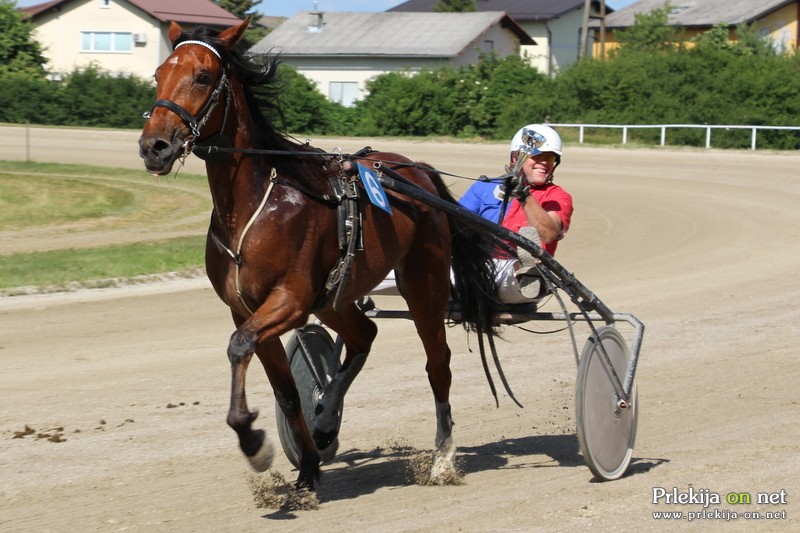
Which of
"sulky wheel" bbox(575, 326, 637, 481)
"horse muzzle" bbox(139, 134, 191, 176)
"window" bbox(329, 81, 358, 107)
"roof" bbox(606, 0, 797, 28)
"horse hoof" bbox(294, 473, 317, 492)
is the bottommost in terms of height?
"horse hoof" bbox(294, 473, 317, 492)

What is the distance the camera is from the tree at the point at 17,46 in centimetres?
3962

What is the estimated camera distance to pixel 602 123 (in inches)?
1177

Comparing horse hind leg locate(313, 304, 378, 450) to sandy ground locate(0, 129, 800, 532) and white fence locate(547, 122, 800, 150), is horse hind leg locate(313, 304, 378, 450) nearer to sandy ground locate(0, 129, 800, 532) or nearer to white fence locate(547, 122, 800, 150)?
sandy ground locate(0, 129, 800, 532)

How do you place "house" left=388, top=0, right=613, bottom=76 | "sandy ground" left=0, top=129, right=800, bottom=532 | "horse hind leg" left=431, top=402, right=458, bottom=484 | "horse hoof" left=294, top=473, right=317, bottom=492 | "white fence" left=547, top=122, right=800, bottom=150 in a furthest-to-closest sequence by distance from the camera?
1. "house" left=388, top=0, right=613, bottom=76
2. "white fence" left=547, top=122, right=800, bottom=150
3. "horse hind leg" left=431, top=402, right=458, bottom=484
4. "horse hoof" left=294, top=473, right=317, bottom=492
5. "sandy ground" left=0, top=129, right=800, bottom=532

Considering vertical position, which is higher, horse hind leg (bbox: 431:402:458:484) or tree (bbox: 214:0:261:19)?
tree (bbox: 214:0:261:19)

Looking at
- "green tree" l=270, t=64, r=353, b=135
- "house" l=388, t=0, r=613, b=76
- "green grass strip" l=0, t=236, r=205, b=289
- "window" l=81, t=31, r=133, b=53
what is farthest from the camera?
"house" l=388, t=0, r=613, b=76

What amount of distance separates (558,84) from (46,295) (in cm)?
2333

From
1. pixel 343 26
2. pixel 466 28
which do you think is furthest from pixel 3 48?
pixel 466 28

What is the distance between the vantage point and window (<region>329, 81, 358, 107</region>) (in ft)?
149

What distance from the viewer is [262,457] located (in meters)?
4.11

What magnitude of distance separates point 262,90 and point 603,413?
6.60 feet

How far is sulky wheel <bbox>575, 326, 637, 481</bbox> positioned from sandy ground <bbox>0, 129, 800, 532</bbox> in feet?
0.36

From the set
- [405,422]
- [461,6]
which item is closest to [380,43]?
[461,6]

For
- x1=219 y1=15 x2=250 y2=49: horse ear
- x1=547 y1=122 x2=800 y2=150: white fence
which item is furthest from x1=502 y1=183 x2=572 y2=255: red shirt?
x1=547 y1=122 x2=800 y2=150: white fence
